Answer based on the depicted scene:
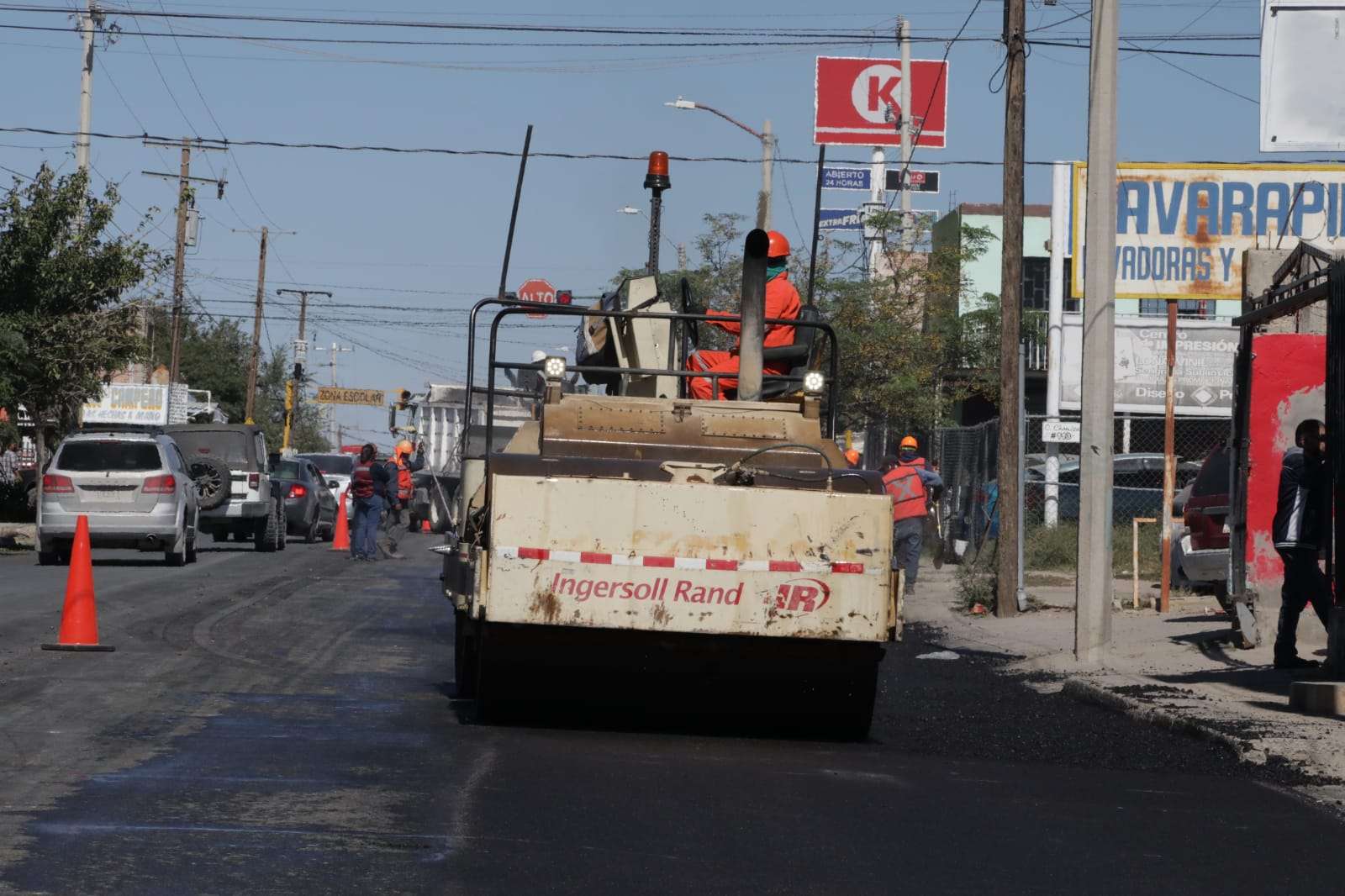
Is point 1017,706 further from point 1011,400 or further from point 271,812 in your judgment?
point 1011,400

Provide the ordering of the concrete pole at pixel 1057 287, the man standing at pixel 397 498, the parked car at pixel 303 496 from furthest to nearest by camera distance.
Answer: the concrete pole at pixel 1057 287, the parked car at pixel 303 496, the man standing at pixel 397 498

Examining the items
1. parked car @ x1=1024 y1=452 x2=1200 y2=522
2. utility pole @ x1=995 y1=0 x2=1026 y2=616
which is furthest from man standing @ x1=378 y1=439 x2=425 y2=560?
parked car @ x1=1024 y1=452 x2=1200 y2=522

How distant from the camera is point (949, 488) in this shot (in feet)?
99.6

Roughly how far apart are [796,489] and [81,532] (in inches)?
274

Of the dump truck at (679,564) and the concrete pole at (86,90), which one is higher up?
the concrete pole at (86,90)

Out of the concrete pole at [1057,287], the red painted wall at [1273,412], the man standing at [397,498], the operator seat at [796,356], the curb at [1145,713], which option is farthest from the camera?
the concrete pole at [1057,287]

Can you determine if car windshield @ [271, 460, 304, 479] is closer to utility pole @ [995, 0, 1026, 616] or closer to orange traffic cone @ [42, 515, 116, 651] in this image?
utility pole @ [995, 0, 1026, 616]

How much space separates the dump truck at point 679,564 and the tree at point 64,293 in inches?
820

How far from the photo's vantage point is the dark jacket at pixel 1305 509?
45.5 feet

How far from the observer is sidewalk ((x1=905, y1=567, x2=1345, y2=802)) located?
967 centimetres

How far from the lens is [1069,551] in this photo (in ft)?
94.0

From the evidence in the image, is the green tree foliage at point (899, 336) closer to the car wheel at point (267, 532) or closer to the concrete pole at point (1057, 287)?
the concrete pole at point (1057, 287)

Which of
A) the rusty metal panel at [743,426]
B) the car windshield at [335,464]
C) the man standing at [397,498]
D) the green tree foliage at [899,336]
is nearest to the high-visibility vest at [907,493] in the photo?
the man standing at [397,498]

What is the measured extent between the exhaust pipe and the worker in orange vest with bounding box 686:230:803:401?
1.36ft
